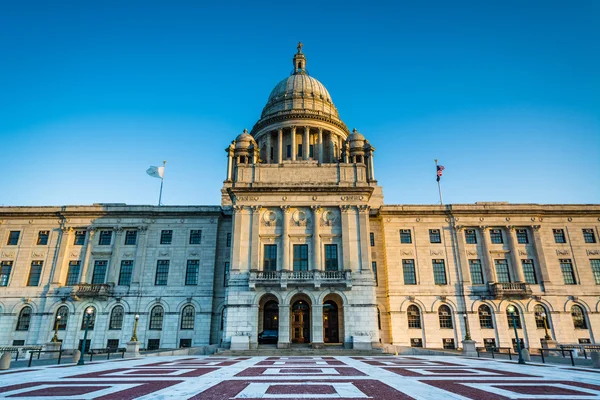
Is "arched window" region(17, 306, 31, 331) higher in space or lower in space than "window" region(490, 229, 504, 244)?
lower

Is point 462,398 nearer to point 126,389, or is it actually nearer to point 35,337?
point 126,389

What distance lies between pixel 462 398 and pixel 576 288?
39400mm

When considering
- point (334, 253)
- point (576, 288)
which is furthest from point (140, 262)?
point (576, 288)

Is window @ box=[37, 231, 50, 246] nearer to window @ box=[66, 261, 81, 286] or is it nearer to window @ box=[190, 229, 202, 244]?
window @ box=[66, 261, 81, 286]

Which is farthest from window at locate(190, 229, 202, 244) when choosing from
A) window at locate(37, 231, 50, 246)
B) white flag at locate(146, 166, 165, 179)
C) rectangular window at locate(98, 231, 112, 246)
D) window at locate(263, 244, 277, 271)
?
window at locate(37, 231, 50, 246)

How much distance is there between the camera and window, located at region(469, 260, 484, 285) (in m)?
38.3

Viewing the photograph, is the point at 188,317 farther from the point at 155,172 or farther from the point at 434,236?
the point at 434,236

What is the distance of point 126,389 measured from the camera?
32.7 feet

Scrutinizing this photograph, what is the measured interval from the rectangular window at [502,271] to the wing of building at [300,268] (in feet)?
0.55

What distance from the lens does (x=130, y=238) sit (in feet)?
132

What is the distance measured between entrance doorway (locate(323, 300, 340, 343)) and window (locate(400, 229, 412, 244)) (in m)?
11.5

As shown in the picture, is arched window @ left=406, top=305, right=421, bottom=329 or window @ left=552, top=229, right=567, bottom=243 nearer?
arched window @ left=406, top=305, right=421, bottom=329

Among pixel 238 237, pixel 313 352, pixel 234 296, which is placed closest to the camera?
pixel 313 352

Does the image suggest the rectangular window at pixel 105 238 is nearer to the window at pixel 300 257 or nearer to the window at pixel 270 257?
the window at pixel 270 257
